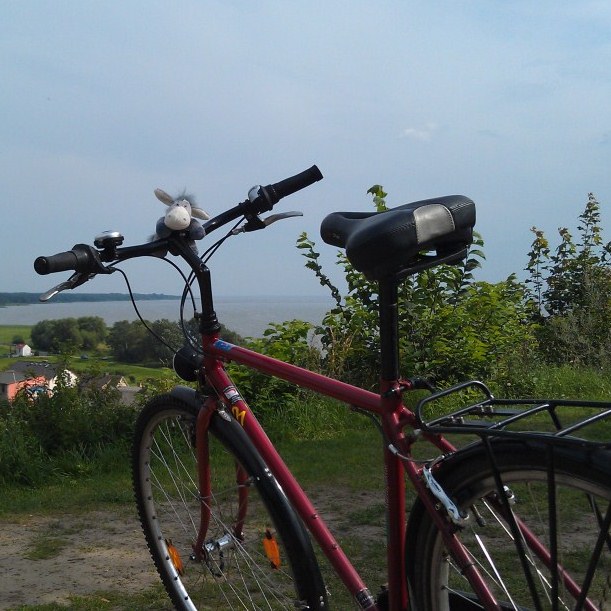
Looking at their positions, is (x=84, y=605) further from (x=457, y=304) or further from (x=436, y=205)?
(x=457, y=304)

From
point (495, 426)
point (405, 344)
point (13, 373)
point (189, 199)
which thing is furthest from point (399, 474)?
point (405, 344)

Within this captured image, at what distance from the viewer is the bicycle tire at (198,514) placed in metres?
2.61

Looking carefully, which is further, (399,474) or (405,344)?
(405,344)

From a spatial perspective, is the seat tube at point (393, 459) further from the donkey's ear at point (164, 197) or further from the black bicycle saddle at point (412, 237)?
the donkey's ear at point (164, 197)

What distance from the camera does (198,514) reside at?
A: 289 cm

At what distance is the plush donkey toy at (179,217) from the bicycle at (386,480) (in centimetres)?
3

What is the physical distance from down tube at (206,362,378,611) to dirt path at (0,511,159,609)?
3.82ft

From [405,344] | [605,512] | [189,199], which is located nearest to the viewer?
[605,512]

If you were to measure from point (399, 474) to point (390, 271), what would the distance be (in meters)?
0.49

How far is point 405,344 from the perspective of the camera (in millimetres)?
6355

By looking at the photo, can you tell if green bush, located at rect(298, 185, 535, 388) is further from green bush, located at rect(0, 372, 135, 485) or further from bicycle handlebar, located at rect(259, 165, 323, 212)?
bicycle handlebar, located at rect(259, 165, 323, 212)

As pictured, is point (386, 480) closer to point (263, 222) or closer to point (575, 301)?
point (263, 222)

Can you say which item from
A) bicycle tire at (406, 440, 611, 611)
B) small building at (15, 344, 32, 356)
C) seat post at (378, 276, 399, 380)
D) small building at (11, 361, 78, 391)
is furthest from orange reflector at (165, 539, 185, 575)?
small building at (15, 344, 32, 356)

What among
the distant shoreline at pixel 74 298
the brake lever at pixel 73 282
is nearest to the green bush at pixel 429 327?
the distant shoreline at pixel 74 298
